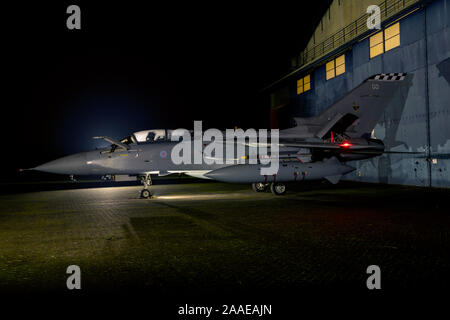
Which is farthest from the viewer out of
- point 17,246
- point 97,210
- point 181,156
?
point 181,156

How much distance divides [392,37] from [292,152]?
393 inches

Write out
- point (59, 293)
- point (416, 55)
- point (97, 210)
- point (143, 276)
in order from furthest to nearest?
point (416, 55) → point (97, 210) → point (143, 276) → point (59, 293)

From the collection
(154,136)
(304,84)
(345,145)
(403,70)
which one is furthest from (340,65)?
(154,136)

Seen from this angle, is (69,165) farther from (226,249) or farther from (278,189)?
(226,249)

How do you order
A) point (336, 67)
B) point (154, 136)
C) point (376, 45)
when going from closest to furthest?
1. point (154, 136)
2. point (376, 45)
3. point (336, 67)

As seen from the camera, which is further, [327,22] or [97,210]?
[327,22]

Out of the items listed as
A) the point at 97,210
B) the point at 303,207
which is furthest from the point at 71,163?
the point at 303,207

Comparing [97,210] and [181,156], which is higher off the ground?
[181,156]

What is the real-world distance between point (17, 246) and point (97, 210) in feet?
16.7

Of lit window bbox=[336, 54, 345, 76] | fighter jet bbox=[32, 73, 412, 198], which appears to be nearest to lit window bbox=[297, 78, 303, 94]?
lit window bbox=[336, 54, 345, 76]

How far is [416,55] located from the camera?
1855cm

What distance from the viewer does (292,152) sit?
54.9ft
